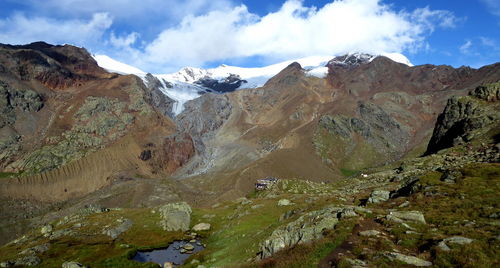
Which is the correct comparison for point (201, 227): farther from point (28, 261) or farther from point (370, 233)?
point (370, 233)

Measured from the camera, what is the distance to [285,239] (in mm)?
45000

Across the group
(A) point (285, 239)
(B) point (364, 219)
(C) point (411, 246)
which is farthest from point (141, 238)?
(C) point (411, 246)

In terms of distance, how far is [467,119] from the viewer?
15100 cm

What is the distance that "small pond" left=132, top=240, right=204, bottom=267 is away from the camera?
3362 inches

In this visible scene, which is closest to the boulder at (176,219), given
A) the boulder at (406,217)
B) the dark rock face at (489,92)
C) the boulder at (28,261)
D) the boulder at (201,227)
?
the boulder at (201,227)

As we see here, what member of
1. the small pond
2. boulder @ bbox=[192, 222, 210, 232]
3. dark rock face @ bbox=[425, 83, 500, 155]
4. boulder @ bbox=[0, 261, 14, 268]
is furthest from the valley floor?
dark rock face @ bbox=[425, 83, 500, 155]

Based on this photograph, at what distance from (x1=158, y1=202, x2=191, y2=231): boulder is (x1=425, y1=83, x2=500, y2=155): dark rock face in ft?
338

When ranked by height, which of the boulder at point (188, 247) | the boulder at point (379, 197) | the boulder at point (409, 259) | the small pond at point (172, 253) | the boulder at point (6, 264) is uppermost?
the boulder at point (409, 259)

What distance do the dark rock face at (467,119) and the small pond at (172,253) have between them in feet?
344

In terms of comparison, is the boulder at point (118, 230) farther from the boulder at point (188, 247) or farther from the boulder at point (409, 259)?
the boulder at point (409, 259)

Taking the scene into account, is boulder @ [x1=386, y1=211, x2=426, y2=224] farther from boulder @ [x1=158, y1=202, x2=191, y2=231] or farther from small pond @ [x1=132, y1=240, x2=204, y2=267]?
boulder @ [x1=158, y1=202, x2=191, y2=231]

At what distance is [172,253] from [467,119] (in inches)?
5157

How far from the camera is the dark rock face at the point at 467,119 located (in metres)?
138

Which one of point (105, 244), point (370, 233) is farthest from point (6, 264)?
point (370, 233)
